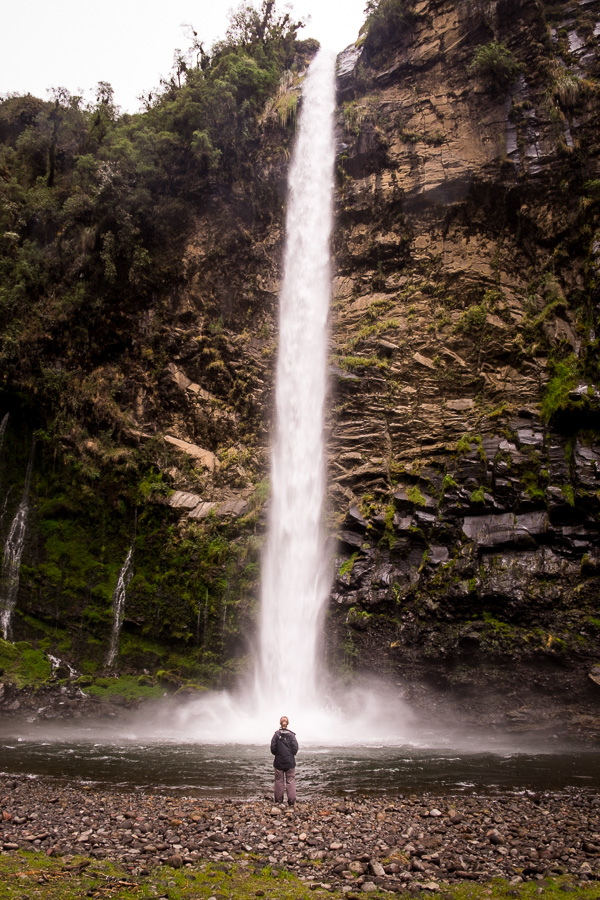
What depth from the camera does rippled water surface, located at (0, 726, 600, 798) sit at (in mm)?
8734

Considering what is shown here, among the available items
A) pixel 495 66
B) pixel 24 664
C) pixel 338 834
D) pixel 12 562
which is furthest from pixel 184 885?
pixel 495 66

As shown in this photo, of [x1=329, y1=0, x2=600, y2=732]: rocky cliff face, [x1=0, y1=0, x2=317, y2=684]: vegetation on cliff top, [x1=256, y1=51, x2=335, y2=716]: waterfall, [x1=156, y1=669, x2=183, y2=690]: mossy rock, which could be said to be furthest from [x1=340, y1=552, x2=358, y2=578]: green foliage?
[x1=156, y1=669, x2=183, y2=690]: mossy rock

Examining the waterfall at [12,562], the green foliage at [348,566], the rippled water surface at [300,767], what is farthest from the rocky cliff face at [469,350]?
the waterfall at [12,562]

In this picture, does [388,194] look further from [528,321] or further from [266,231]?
[528,321]

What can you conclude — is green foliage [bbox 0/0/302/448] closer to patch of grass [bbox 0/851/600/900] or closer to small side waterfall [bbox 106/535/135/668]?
small side waterfall [bbox 106/535/135/668]

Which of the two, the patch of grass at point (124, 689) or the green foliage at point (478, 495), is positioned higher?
the green foliage at point (478, 495)

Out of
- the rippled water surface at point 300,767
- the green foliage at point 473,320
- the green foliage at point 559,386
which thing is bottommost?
the rippled water surface at point 300,767

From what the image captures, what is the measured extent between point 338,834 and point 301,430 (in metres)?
14.8

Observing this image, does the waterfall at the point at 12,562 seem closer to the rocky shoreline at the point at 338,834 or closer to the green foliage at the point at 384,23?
the rocky shoreline at the point at 338,834

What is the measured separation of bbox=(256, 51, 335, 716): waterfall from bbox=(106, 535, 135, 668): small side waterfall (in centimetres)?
465

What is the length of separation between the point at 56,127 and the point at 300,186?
37.7 ft

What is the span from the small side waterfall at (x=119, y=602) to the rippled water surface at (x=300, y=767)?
17.3 ft

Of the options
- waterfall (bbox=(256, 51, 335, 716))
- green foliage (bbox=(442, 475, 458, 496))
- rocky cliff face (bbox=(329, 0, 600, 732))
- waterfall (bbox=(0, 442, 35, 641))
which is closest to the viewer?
rocky cliff face (bbox=(329, 0, 600, 732))

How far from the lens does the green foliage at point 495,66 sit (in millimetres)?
20625
